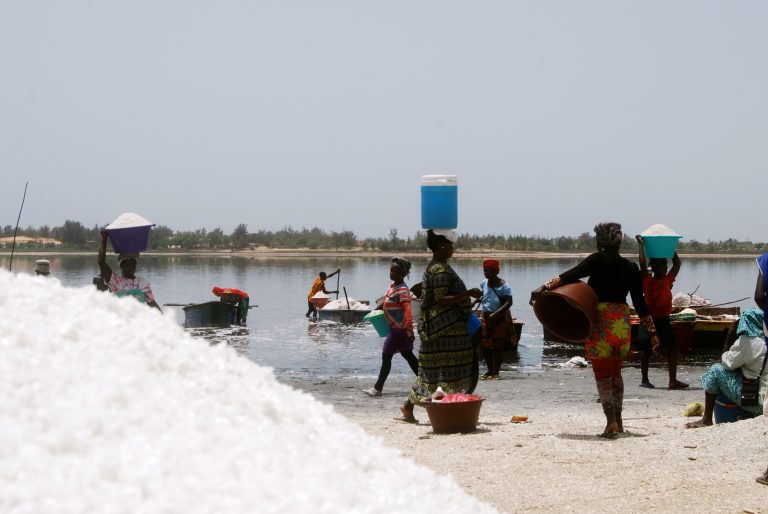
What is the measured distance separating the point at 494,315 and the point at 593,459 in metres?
6.06

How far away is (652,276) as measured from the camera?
11.4 metres

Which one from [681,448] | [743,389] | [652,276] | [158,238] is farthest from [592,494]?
[158,238]

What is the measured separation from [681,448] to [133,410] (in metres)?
5.35

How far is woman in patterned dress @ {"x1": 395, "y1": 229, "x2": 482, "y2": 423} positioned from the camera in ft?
24.5

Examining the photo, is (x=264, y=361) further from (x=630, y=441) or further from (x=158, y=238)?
(x=158, y=238)

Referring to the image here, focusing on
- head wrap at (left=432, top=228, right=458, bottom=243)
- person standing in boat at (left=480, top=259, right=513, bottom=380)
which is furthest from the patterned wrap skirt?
person standing in boat at (left=480, top=259, right=513, bottom=380)

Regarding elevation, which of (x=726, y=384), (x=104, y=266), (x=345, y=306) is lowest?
(x=345, y=306)

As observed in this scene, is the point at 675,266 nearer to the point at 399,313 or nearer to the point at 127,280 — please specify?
the point at 399,313

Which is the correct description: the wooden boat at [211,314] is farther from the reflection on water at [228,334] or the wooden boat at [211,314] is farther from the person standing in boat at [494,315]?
the person standing in boat at [494,315]

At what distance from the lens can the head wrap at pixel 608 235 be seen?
23.3 ft

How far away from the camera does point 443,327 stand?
753cm

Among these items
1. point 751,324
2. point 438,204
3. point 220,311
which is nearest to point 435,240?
point 438,204

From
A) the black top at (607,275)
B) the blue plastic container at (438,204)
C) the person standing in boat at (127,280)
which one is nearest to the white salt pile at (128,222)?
the person standing in boat at (127,280)

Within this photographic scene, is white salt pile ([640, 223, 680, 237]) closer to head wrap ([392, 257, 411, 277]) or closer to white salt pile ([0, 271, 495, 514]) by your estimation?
head wrap ([392, 257, 411, 277])
